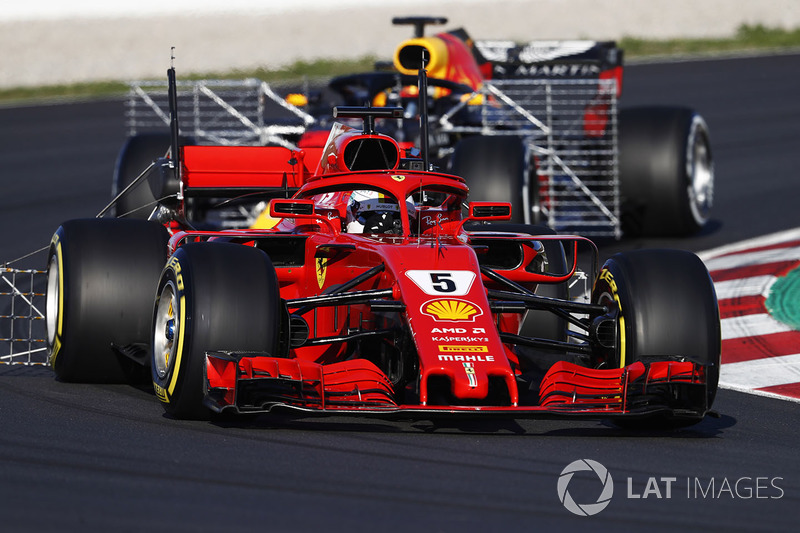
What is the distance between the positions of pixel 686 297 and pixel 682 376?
1.56 ft

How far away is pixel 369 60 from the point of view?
91.1 feet

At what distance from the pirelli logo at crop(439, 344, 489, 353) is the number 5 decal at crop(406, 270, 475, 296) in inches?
14.6

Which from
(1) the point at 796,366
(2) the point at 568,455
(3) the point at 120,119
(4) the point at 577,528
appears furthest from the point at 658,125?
(3) the point at 120,119

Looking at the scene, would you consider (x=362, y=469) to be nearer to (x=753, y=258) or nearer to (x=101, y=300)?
(x=101, y=300)

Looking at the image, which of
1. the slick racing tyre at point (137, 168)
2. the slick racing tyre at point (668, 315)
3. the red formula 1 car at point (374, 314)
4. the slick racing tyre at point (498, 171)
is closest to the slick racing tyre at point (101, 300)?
the red formula 1 car at point (374, 314)

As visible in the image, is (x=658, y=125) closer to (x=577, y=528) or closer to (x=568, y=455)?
(x=568, y=455)

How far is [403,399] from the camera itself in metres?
6.70

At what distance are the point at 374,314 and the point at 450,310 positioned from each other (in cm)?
68

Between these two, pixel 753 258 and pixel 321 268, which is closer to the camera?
pixel 321 268

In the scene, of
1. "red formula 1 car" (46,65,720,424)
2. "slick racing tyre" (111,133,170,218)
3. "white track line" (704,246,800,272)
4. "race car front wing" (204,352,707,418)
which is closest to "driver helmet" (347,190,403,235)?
"red formula 1 car" (46,65,720,424)

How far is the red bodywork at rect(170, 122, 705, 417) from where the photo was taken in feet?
19.8

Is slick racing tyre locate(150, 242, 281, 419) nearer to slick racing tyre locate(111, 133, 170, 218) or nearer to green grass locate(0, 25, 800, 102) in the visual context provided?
slick racing tyre locate(111, 133, 170, 218)

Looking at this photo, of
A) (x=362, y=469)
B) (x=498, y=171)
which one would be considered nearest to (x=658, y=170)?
(x=498, y=171)

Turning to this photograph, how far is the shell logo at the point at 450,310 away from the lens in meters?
6.33
